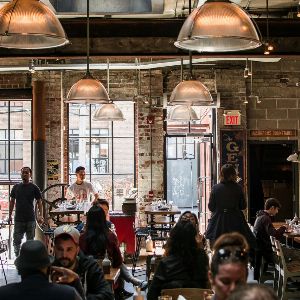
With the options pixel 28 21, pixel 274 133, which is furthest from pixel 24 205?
pixel 28 21

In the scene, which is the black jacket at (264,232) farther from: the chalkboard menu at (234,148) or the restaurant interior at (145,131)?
the chalkboard menu at (234,148)

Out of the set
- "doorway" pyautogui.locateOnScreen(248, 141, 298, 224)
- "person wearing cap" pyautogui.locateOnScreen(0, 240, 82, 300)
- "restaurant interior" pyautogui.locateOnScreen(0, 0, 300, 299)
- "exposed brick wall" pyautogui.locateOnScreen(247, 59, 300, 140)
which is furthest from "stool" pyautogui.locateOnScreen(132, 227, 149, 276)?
"person wearing cap" pyautogui.locateOnScreen(0, 240, 82, 300)

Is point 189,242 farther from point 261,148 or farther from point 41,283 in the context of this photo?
point 261,148

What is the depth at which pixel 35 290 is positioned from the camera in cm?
387

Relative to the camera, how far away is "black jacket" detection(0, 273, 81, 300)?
3.86 meters

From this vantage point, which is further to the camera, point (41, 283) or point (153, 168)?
point (153, 168)

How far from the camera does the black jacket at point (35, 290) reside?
12.6ft

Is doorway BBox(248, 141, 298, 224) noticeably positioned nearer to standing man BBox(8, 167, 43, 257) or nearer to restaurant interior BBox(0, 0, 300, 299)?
restaurant interior BBox(0, 0, 300, 299)

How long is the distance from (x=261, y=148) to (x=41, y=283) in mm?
11736

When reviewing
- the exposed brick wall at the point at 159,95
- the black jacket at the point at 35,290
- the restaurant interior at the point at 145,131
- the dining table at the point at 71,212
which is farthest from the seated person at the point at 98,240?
the exposed brick wall at the point at 159,95

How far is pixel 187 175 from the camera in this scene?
15945mm

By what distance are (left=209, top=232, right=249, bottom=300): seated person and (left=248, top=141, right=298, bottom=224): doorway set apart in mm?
11742

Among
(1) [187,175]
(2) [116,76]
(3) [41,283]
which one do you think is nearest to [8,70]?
(2) [116,76]

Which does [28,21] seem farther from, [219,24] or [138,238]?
[138,238]
